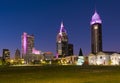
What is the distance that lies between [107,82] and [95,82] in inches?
75.0

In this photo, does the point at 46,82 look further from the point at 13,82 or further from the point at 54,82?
the point at 13,82

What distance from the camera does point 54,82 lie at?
146 feet

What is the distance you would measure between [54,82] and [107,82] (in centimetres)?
858

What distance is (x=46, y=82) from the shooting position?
44.5 m

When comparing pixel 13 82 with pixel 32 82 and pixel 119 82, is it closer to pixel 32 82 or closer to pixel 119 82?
pixel 32 82

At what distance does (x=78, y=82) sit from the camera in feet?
146

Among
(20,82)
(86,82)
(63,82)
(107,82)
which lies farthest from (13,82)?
(107,82)

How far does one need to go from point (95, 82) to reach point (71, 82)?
155 inches

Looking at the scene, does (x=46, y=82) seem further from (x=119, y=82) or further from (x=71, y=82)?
(x=119, y=82)

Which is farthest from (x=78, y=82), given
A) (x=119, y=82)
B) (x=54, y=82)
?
(x=119, y=82)

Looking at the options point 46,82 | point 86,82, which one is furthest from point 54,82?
point 86,82

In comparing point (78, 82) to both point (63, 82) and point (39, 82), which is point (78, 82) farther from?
point (39, 82)

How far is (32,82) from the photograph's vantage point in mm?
44781

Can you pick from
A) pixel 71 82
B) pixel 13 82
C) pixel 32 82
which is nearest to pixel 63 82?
pixel 71 82
